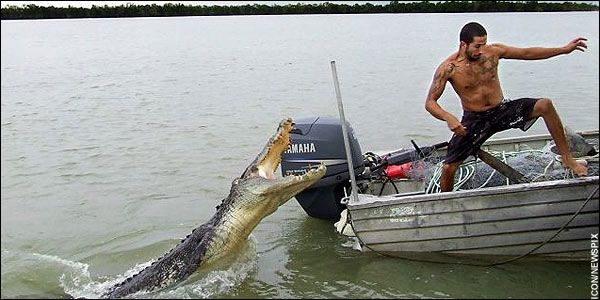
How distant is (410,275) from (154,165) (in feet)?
20.6

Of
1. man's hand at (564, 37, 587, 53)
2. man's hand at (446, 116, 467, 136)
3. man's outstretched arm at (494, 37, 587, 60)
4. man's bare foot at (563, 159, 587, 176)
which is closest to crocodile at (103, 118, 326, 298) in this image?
man's hand at (446, 116, 467, 136)

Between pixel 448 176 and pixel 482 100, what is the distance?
0.81 meters

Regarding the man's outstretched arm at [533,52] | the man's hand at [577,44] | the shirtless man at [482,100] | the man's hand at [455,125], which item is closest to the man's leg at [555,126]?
the shirtless man at [482,100]

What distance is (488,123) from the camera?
623 cm

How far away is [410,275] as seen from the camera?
6.13m

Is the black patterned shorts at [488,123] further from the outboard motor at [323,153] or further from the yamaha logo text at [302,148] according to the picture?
the yamaha logo text at [302,148]

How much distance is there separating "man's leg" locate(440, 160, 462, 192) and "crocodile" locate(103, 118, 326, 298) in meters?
1.24

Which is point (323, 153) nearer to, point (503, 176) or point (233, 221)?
point (233, 221)

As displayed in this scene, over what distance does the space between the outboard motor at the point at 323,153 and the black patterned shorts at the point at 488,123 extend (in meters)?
1.16

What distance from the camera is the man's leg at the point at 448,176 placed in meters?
6.39

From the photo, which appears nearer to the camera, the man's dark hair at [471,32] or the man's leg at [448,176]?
the man's dark hair at [471,32]

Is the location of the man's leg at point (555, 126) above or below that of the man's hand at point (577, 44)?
below

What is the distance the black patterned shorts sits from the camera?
612 cm

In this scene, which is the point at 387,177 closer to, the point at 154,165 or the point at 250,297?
the point at 250,297
